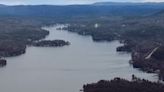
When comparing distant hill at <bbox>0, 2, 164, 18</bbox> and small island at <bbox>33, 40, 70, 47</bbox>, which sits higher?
small island at <bbox>33, 40, 70, 47</bbox>

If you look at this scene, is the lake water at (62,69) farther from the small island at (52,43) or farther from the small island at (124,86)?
the small island at (52,43)

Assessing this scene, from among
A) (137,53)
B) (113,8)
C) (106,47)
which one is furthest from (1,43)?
(113,8)

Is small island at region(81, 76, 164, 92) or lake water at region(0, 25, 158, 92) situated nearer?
small island at region(81, 76, 164, 92)

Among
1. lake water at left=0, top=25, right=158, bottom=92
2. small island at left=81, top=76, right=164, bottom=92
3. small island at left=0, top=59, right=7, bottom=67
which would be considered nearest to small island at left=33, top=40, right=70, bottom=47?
lake water at left=0, top=25, right=158, bottom=92

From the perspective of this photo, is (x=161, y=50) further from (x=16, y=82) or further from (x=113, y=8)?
(x=113, y=8)

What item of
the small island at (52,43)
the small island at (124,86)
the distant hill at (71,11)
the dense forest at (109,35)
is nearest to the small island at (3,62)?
the dense forest at (109,35)

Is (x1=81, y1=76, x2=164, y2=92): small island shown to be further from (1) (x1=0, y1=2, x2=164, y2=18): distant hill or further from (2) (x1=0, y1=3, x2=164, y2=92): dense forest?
(1) (x1=0, y1=2, x2=164, y2=18): distant hill

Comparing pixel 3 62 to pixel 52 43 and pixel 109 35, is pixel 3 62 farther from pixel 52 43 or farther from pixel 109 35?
pixel 109 35

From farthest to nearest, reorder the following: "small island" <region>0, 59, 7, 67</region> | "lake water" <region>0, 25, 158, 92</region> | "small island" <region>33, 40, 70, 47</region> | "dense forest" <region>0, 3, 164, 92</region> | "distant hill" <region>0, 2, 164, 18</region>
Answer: "distant hill" <region>0, 2, 164, 18</region> → "small island" <region>33, 40, 70, 47</region> → "small island" <region>0, 59, 7, 67</region> → "lake water" <region>0, 25, 158, 92</region> → "dense forest" <region>0, 3, 164, 92</region>
